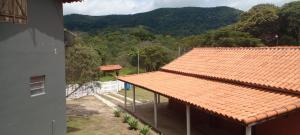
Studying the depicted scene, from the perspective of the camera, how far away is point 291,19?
59.9 meters

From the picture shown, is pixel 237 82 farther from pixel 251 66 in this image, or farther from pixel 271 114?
pixel 271 114

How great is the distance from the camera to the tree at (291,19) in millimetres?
59831

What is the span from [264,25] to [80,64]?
51044mm

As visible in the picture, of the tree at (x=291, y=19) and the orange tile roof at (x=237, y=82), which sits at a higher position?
the tree at (x=291, y=19)

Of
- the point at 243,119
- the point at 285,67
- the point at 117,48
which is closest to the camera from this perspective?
the point at 243,119

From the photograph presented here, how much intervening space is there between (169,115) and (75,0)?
11.4 m

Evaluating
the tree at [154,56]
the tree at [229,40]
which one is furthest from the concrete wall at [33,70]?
the tree at [229,40]

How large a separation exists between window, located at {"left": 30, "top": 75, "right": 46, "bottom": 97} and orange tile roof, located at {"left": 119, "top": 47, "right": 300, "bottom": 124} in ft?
19.6

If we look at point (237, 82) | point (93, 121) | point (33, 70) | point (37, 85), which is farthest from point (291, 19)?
point (33, 70)

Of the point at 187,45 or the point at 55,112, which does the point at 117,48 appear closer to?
the point at 187,45

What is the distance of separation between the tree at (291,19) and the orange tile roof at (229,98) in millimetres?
47768

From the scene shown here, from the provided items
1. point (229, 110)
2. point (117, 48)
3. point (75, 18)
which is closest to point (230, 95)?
point (229, 110)

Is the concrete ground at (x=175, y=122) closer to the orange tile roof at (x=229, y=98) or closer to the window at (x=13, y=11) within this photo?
the orange tile roof at (x=229, y=98)

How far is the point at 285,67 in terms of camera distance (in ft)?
49.8
